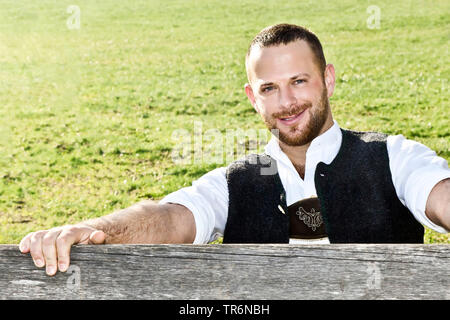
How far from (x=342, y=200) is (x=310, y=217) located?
0.20m

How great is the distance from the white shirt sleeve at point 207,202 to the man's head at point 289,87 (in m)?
0.45

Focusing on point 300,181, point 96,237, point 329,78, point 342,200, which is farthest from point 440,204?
point 96,237

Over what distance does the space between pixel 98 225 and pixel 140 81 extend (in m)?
14.6

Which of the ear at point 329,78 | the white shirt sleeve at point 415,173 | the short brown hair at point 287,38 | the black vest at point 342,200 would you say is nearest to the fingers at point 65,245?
the black vest at point 342,200

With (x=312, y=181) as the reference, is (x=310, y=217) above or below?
below

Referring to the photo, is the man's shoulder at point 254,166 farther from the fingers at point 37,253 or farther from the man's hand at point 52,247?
the fingers at point 37,253

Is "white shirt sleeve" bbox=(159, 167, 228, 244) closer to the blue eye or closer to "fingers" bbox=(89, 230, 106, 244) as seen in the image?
the blue eye

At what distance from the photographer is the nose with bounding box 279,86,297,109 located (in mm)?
3150

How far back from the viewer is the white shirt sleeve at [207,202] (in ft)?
9.60

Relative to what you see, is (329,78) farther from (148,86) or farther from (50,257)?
(148,86)

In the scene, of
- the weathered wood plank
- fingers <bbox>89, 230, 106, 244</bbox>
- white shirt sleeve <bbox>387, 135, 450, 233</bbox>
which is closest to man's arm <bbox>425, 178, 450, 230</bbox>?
white shirt sleeve <bbox>387, 135, 450, 233</bbox>

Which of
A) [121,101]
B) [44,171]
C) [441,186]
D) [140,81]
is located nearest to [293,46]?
[441,186]

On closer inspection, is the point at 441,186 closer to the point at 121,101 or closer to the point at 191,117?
the point at 191,117

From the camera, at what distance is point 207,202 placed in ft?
9.98
